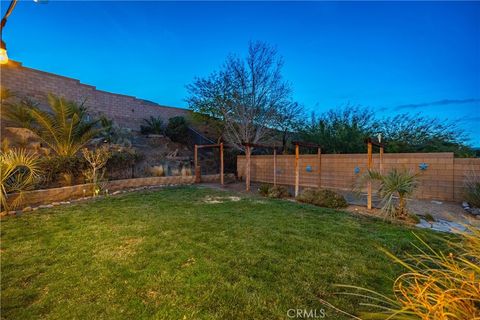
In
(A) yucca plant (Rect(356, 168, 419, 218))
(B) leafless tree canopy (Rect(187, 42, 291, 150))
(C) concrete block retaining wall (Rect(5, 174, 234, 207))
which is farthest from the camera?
(B) leafless tree canopy (Rect(187, 42, 291, 150))

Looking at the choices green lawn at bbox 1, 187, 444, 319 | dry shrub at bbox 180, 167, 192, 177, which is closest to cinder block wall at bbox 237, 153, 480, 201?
dry shrub at bbox 180, 167, 192, 177

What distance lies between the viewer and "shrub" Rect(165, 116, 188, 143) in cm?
1497

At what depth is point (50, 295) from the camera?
1.99m

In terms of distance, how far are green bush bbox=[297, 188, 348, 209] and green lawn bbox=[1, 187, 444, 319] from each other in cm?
108

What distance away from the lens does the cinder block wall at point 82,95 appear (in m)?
10.2

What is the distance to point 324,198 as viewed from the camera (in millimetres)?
5965

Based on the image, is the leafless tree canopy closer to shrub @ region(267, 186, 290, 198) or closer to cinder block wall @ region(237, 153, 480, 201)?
cinder block wall @ region(237, 153, 480, 201)

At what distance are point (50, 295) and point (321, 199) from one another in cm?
569

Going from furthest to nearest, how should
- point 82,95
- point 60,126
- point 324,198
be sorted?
1. point 82,95
2. point 60,126
3. point 324,198

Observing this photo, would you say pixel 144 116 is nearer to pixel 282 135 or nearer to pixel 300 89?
pixel 282 135

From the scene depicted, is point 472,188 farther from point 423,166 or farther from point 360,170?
point 360,170

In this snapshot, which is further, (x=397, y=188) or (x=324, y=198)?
(x=324, y=198)

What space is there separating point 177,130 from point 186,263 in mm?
13328

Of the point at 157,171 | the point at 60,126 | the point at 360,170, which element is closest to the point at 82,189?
the point at 60,126
